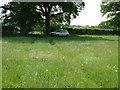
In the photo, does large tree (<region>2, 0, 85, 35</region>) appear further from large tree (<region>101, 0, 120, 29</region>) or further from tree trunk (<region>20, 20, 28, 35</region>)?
large tree (<region>101, 0, 120, 29</region>)

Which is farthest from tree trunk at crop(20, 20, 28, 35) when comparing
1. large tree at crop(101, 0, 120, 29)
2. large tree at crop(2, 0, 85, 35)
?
large tree at crop(101, 0, 120, 29)

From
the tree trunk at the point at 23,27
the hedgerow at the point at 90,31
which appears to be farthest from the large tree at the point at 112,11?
the tree trunk at the point at 23,27

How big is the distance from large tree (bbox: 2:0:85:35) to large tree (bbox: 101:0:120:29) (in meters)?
9.79

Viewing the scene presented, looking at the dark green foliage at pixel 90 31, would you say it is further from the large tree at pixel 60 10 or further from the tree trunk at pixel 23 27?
the tree trunk at pixel 23 27

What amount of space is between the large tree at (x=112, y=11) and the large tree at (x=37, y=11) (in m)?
9.79

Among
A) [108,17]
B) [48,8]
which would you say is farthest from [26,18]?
[108,17]

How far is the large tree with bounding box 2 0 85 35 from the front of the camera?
27156mm

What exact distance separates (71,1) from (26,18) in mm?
8802

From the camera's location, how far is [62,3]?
1067 inches

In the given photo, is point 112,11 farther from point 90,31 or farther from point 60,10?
point 60,10

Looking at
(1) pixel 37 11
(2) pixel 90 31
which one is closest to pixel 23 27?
(1) pixel 37 11

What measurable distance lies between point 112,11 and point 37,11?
19.5 meters

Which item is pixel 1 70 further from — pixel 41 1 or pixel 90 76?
pixel 41 1

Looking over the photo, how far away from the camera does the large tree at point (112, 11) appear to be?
3744 cm
